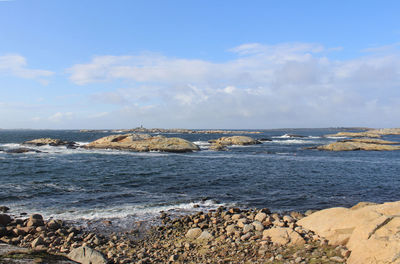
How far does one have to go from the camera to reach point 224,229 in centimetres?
1315

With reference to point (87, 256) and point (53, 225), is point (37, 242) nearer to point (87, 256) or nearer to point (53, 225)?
point (53, 225)

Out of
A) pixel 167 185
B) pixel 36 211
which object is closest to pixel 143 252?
pixel 36 211

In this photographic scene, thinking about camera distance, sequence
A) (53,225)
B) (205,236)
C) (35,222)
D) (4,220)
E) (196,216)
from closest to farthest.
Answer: (205,236)
(53,225)
(35,222)
(4,220)
(196,216)

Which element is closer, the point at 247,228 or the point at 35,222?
the point at 247,228

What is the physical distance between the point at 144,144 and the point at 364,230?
56553mm

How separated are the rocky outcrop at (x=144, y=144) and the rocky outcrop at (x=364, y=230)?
49.6 metres

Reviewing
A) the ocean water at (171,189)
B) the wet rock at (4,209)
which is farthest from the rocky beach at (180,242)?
the ocean water at (171,189)

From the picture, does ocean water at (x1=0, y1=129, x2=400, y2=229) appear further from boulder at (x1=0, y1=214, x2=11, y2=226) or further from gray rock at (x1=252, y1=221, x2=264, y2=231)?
gray rock at (x1=252, y1=221, x2=264, y2=231)

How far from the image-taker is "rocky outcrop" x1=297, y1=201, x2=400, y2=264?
319 inches

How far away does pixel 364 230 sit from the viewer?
9320 mm

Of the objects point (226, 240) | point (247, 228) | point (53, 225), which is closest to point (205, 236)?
point (226, 240)

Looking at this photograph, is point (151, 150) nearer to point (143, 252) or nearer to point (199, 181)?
point (199, 181)

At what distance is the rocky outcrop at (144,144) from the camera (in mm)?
60812

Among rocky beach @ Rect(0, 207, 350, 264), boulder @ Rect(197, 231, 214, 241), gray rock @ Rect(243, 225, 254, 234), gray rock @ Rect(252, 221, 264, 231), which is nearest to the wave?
rocky beach @ Rect(0, 207, 350, 264)
